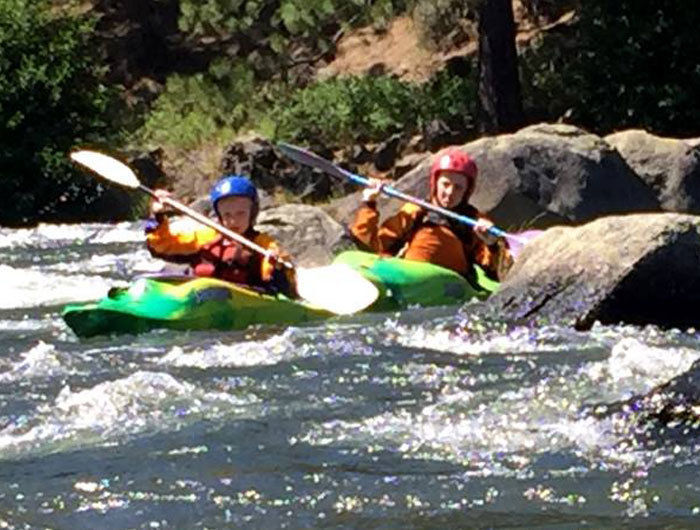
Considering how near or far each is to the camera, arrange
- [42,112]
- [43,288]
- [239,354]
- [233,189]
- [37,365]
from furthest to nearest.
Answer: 1. [42,112]
2. [43,288]
3. [233,189]
4. [239,354]
5. [37,365]

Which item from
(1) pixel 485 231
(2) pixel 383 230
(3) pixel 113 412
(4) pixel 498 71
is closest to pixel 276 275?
(2) pixel 383 230

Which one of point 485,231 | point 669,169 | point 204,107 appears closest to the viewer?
point 485,231

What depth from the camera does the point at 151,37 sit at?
25.6m

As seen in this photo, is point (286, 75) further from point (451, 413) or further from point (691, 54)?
point (451, 413)

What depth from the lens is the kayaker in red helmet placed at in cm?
1100

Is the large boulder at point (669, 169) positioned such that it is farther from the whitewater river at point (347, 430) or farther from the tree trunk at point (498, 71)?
the whitewater river at point (347, 430)

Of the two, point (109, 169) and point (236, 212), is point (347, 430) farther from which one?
point (109, 169)

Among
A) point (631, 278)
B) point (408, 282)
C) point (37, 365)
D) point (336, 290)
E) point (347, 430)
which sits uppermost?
point (408, 282)

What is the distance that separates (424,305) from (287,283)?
0.78 metres

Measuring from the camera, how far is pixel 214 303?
9.66m

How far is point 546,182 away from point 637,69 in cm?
548

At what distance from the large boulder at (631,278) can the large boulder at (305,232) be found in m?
3.06

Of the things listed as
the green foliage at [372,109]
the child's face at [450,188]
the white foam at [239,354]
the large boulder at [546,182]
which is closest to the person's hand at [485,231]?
the child's face at [450,188]

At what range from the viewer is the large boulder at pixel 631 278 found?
357 inches
